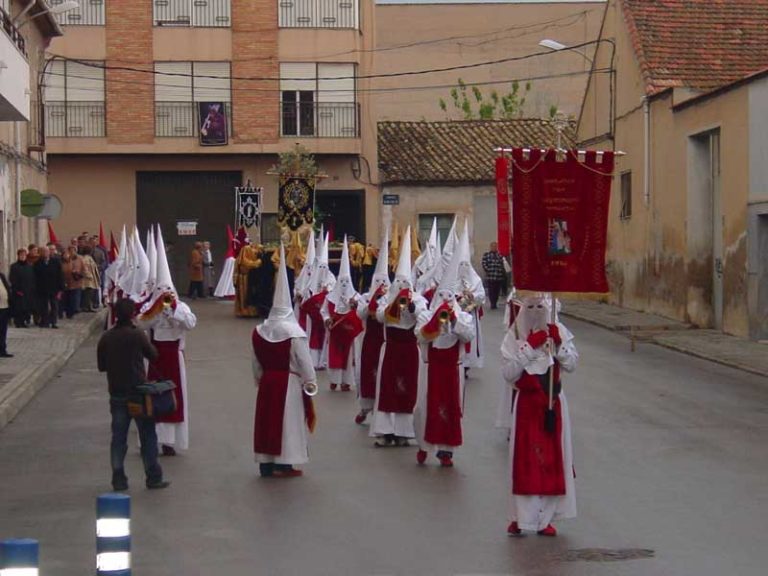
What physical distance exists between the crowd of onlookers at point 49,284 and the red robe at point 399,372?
33.3 ft

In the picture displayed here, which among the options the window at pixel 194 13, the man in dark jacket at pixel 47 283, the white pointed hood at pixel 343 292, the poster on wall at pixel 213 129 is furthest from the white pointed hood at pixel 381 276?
the window at pixel 194 13

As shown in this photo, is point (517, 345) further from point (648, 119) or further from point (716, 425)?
point (648, 119)

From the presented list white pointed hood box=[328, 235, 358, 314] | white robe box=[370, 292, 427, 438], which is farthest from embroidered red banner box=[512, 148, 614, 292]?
white pointed hood box=[328, 235, 358, 314]

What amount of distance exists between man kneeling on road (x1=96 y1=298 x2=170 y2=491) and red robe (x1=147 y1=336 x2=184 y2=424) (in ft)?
6.44

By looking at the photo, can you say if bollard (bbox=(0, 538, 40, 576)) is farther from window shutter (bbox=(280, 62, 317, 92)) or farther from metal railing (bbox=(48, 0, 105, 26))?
metal railing (bbox=(48, 0, 105, 26))

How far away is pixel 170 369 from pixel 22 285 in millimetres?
14426

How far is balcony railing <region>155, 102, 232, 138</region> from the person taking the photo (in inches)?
1870

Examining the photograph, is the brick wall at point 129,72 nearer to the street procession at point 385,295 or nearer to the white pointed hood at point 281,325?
the street procession at point 385,295

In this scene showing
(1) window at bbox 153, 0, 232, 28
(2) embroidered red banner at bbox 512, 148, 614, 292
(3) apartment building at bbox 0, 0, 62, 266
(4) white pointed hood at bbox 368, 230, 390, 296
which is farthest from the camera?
(1) window at bbox 153, 0, 232, 28

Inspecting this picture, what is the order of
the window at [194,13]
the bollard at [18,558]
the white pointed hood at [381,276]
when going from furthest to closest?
1. the window at [194,13]
2. the white pointed hood at [381,276]
3. the bollard at [18,558]

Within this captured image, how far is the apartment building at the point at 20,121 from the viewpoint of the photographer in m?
24.5

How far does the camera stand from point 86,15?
155 feet

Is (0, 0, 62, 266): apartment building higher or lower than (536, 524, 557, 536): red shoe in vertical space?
higher

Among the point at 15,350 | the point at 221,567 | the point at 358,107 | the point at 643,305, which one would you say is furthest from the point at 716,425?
the point at 358,107
